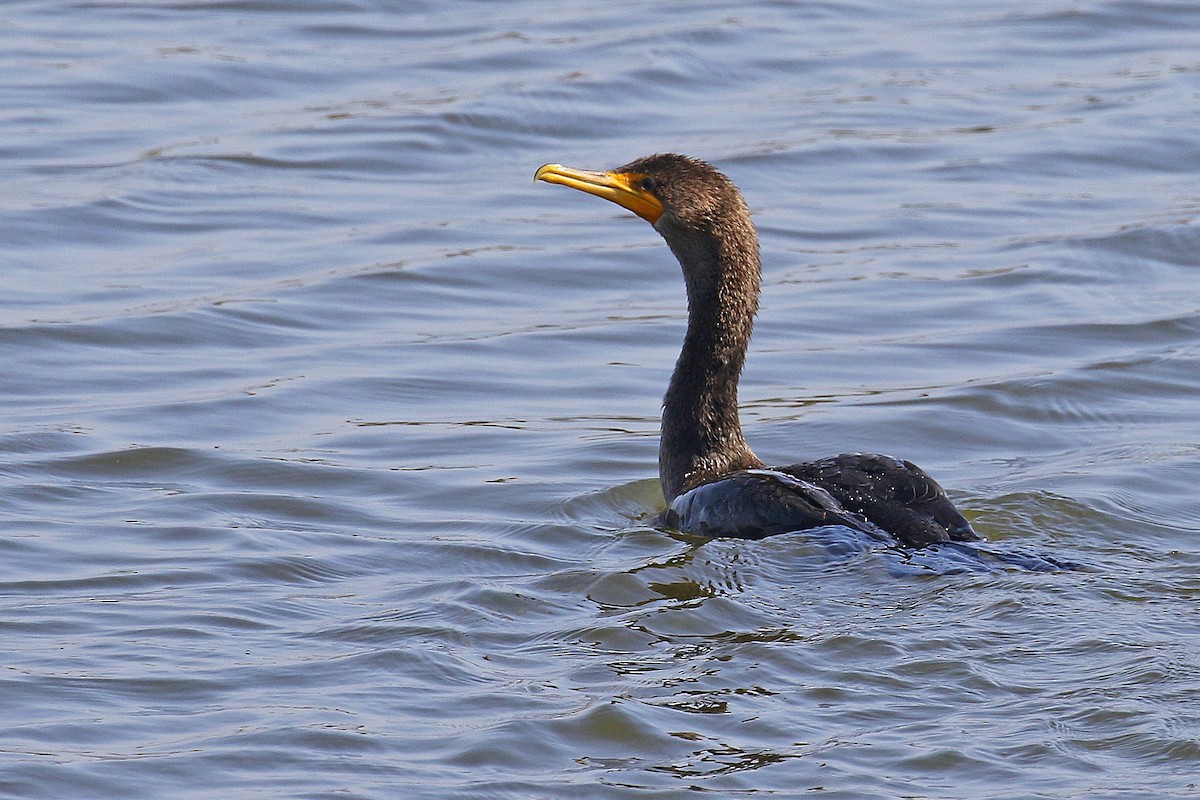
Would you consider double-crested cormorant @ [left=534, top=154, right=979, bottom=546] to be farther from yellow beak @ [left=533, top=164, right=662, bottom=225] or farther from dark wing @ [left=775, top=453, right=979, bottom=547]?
dark wing @ [left=775, top=453, right=979, bottom=547]

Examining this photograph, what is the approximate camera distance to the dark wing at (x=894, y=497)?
23.5 ft

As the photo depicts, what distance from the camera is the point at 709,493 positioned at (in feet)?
25.2

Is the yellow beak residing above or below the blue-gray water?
above

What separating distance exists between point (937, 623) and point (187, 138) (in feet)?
28.6

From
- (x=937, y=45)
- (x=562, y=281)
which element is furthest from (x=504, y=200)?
(x=937, y=45)

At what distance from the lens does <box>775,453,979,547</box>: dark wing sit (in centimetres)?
715

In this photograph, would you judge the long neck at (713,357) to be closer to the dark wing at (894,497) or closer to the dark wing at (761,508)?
the dark wing at (761,508)

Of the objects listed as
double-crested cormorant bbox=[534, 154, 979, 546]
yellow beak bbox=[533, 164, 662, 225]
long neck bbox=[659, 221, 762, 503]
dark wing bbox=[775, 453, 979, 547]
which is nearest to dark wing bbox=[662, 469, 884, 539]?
dark wing bbox=[775, 453, 979, 547]

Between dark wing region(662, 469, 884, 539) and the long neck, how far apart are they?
51 cm

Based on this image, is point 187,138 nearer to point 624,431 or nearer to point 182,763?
point 624,431

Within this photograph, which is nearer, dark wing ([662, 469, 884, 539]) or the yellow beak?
dark wing ([662, 469, 884, 539])

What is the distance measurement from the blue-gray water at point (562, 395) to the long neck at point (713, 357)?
41 centimetres

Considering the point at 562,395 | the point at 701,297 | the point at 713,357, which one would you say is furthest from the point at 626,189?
the point at 562,395

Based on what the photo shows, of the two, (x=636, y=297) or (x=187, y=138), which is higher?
(x=187, y=138)
